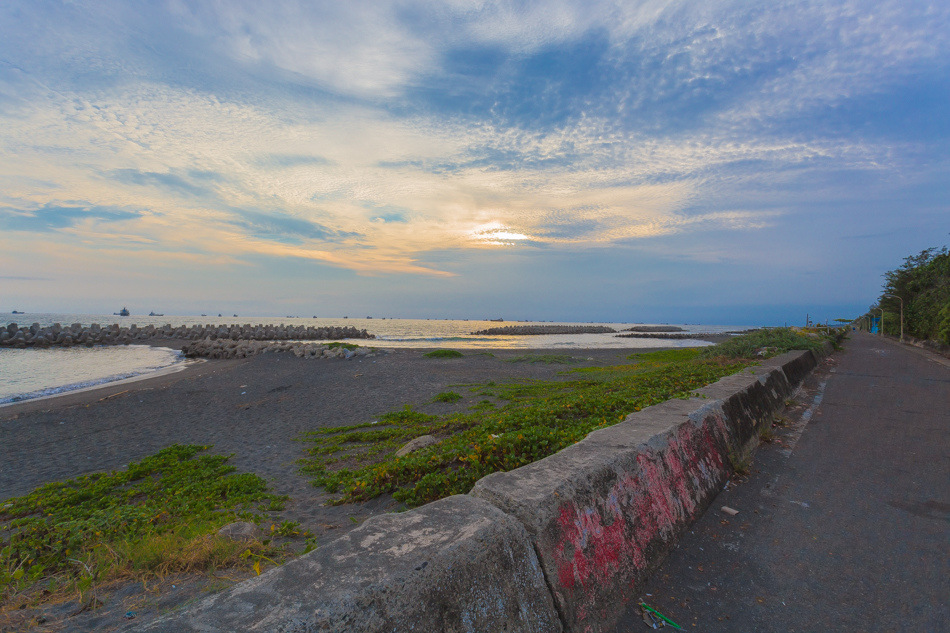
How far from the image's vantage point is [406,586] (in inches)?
74.8

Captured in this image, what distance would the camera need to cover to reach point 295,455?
7723 mm

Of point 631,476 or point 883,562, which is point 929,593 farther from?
point 631,476

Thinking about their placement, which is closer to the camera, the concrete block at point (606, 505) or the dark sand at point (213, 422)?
the concrete block at point (606, 505)

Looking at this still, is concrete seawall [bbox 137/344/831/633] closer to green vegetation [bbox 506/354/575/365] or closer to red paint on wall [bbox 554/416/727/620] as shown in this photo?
red paint on wall [bbox 554/416/727/620]

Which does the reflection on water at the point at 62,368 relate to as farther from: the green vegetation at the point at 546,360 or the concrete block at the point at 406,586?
the concrete block at the point at 406,586

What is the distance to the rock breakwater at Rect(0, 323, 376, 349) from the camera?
3416 centimetres

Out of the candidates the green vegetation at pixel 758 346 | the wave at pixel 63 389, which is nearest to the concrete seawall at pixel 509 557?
the green vegetation at pixel 758 346

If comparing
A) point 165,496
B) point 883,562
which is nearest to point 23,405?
point 165,496

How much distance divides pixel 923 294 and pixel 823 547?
4148 cm

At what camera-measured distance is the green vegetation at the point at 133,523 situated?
3334mm

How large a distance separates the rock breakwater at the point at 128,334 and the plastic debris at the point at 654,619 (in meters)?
39.9

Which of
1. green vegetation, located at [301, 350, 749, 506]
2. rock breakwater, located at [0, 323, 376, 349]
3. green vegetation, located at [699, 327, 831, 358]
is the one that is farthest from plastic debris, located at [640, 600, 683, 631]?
rock breakwater, located at [0, 323, 376, 349]

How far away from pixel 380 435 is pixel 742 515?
6.12 metres

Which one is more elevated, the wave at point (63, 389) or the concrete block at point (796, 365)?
the concrete block at point (796, 365)
